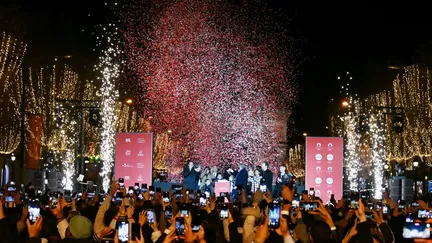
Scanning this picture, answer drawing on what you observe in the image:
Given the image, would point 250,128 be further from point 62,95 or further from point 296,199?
point 296,199

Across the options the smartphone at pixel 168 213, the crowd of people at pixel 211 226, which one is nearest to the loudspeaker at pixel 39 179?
the crowd of people at pixel 211 226

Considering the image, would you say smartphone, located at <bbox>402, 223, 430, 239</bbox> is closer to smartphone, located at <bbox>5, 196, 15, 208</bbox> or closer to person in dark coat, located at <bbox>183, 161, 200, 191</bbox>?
smartphone, located at <bbox>5, 196, 15, 208</bbox>

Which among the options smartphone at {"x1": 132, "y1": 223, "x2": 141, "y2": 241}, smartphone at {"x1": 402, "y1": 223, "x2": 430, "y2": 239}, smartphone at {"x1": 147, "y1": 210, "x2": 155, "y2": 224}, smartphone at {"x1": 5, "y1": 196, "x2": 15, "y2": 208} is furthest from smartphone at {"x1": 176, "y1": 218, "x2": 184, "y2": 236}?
smartphone at {"x1": 5, "y1": 196, "x2": 15, "y2": 208}

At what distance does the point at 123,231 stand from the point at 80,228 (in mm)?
875

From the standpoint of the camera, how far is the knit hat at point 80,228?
1074 cm

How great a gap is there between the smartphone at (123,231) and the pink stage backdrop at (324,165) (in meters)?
17.9

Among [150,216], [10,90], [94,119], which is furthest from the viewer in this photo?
[10,90]

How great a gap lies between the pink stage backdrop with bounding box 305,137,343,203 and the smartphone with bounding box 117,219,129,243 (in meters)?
17.9

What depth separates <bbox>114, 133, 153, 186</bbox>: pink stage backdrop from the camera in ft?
95.0

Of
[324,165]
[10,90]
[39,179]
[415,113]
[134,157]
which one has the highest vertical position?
[415,113]

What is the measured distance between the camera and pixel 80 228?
1074 centimetres

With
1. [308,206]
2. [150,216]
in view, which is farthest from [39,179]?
[150,216]

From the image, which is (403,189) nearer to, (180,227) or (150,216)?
(150,216)

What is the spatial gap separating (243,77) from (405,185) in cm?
1254
